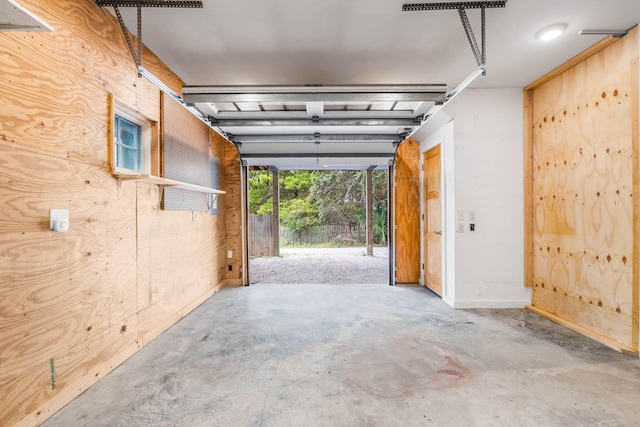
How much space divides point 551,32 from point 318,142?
→ 2872 mm

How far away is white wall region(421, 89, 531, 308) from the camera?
3615mm

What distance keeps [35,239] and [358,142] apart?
12.9 ft

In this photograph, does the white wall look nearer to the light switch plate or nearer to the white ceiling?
the white ceiling

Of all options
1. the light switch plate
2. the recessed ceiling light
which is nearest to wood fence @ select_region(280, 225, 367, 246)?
the recessed ceiling light

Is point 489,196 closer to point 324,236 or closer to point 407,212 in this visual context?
point 407,212

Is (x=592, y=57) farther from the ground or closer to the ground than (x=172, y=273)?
farther from the ground

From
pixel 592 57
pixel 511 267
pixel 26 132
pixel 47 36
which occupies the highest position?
pixel 592 57

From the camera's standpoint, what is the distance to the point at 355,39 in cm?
251

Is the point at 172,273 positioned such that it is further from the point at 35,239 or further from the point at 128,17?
the point at 128,17

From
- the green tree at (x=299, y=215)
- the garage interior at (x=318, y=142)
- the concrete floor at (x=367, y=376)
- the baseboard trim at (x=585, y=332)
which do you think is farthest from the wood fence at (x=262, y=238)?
the baseboard trim at (x=585, y=332)

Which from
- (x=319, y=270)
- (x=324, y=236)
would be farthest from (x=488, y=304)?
(x=324, y=236)

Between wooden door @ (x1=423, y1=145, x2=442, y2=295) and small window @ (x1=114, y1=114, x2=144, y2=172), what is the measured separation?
12.6 feet

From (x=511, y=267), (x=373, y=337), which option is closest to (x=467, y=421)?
(x=373, y=337)

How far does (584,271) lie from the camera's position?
2.87 metres
